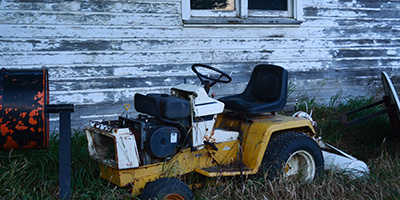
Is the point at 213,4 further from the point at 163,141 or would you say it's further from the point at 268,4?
the point at 163,141

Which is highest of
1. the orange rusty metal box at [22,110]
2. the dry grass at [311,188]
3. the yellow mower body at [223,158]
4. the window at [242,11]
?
the window at [242,11]

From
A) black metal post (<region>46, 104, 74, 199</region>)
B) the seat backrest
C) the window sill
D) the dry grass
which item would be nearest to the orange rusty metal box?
black metal post (<region>46, 104, 74, 199</region>)

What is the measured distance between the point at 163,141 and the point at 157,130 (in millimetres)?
98

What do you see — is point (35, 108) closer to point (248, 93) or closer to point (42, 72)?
point (42, 72)

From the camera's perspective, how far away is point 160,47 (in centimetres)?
516

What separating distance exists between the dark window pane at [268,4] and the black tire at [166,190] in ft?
11.1

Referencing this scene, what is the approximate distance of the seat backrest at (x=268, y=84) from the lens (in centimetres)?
354

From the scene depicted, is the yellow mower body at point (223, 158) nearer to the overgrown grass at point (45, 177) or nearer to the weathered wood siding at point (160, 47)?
the overgrown grass at point (45, 177)

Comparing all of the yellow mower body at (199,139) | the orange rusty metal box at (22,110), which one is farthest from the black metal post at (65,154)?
the yellow mower body at (199,139)

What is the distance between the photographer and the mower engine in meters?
2.84

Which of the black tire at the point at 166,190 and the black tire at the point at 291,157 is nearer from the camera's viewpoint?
the black tire at the point at 166,190

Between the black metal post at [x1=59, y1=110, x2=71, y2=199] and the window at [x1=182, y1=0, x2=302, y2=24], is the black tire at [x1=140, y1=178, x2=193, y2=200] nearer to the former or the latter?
the black metal post at [x1=59, y1=110, x2=71, y2=199]

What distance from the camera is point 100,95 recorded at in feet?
16.3

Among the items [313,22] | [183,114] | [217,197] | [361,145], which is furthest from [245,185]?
[313,22]
